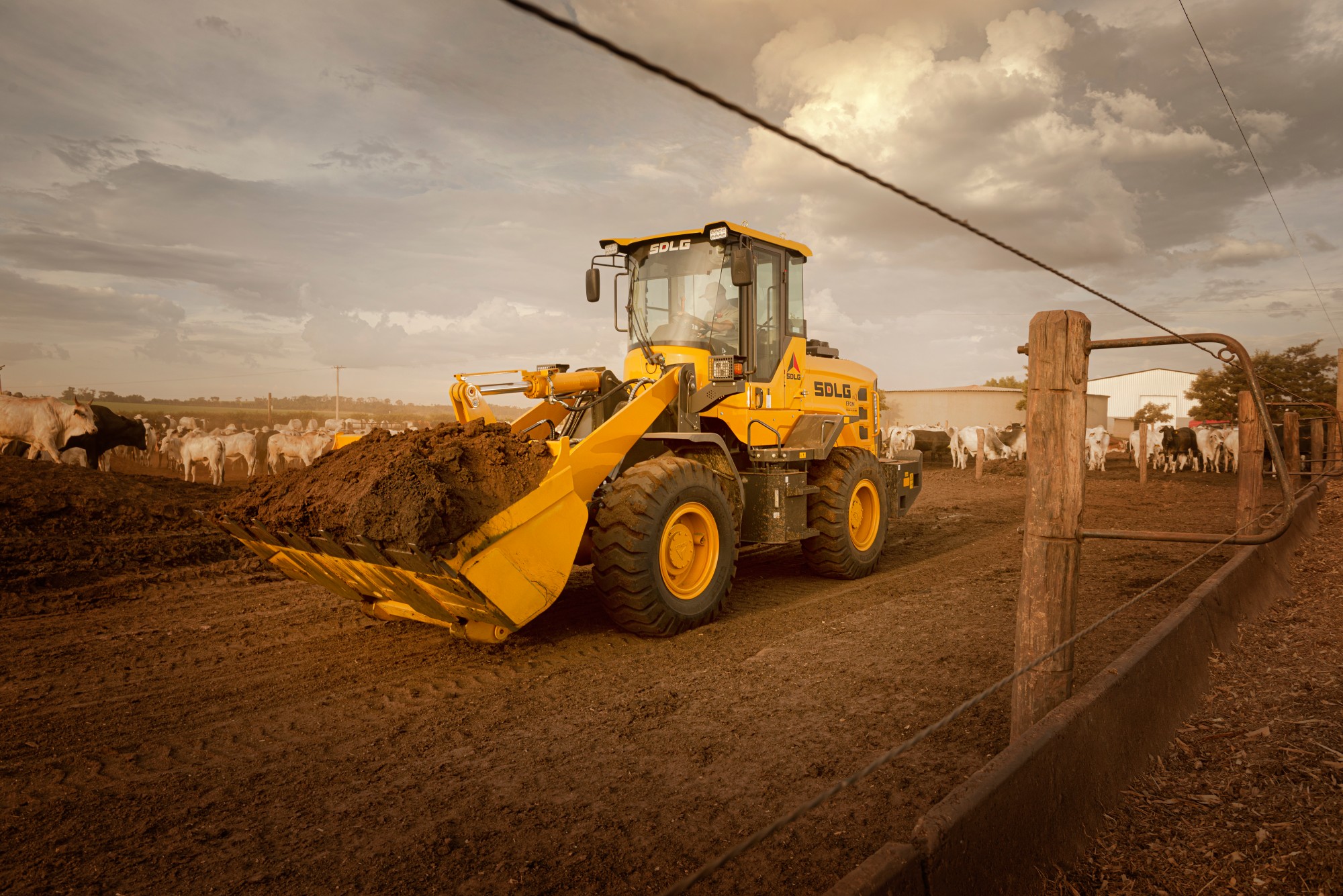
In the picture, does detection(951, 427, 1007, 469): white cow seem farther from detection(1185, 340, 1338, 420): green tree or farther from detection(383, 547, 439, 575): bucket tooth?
detection(383, 547, 439, 575): bucket tooth

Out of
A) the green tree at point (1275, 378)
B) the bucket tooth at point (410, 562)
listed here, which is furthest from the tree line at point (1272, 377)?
the bucket tooth at point (410, 562)

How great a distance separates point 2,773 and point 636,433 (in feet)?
14.5

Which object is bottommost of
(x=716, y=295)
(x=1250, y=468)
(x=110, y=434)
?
(x=1250, y=468)

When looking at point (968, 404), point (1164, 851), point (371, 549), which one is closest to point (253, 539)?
point (371, 549)

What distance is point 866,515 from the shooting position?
30.7 ft

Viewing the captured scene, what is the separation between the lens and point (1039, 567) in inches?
137

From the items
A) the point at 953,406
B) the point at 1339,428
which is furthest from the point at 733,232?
the point at 953,406

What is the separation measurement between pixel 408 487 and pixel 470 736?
1.48 metres

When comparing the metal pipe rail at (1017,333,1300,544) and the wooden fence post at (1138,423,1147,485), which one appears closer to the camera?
the metal pipe rail at (1017,333,1300,544)

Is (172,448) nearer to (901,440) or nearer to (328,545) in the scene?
(328,545)

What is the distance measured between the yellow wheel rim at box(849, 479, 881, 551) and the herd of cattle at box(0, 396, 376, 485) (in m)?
7.57

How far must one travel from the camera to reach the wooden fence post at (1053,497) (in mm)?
3430

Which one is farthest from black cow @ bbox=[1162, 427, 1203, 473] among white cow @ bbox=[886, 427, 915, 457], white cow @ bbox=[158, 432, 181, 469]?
white cow @ bbox=[158, 432, 181, 469]

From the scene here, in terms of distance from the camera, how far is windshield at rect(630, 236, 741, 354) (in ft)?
25.8
